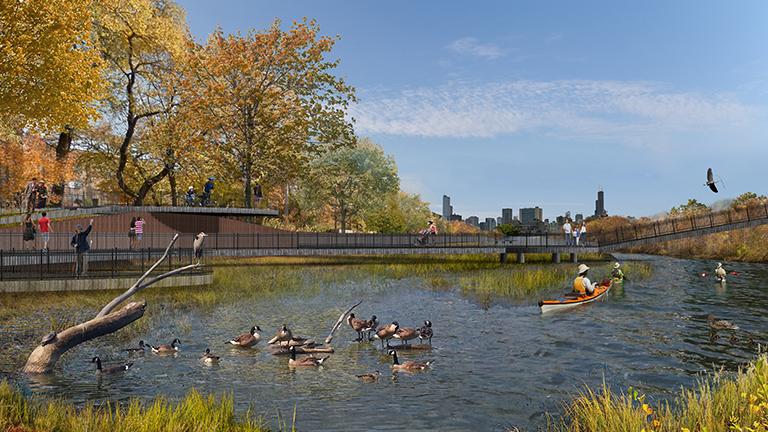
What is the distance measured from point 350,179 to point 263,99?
21.8 metres

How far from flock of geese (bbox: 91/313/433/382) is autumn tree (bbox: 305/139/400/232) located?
149 feet

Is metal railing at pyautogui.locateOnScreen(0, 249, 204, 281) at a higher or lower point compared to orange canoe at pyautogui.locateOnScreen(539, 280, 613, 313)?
higher

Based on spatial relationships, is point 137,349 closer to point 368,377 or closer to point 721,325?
point 368,377

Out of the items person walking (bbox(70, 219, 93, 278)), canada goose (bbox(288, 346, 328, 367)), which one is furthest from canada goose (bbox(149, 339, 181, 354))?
person walking (bbox(70, 219, 93, 278))

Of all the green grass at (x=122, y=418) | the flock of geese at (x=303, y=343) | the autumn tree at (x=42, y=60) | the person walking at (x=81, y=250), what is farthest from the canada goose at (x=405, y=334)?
the autumn tree at (x=42, y=60)

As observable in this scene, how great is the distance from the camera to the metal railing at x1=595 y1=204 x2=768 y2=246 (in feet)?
144

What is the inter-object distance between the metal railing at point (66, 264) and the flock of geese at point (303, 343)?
1060 centimetres

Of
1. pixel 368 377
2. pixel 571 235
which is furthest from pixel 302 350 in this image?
pixel 571 235

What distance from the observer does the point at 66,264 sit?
1204 inches

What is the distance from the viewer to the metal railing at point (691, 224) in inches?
1732

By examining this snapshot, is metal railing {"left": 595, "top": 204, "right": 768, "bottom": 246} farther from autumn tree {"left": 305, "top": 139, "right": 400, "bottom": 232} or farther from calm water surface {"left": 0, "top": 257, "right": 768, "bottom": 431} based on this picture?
autumn tree {"left": 305, "top": 139, "right": 400, "bottom": 232}

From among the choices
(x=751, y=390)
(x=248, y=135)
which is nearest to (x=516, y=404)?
(x=751, y=390)

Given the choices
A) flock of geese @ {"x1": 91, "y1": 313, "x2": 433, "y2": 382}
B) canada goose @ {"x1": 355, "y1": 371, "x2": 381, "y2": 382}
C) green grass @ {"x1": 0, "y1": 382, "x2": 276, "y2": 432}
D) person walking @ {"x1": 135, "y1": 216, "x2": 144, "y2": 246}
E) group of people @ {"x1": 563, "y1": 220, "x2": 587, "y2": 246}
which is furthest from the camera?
group of people @ {"x1": 563, "y1": 220, "x2": 587, "y2": 246}

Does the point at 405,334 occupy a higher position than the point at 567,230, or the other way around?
the point at 567,230
